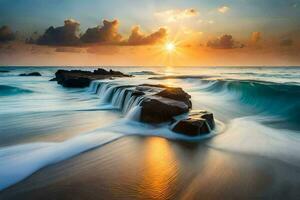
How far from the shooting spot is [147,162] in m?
5.21

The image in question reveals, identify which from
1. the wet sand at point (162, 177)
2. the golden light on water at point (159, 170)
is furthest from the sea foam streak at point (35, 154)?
the golden light on water at point (159, 170)

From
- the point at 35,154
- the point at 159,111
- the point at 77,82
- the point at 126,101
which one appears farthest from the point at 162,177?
the point at 77,82

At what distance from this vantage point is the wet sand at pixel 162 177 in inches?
153

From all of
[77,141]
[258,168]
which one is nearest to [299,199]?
[258,168]

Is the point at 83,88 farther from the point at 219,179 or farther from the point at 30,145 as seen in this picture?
the point at 219,179

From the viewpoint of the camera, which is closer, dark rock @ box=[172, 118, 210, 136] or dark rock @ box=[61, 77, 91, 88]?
dark rock @ box=[172, 118, 210, 136]

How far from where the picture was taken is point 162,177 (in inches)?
176

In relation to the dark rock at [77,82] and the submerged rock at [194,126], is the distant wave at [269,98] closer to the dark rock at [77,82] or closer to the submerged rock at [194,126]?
the submerged rock at [194,126]

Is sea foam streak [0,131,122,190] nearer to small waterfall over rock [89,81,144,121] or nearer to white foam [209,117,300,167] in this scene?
Answer: small waterfall over rock [89,81,144,121]

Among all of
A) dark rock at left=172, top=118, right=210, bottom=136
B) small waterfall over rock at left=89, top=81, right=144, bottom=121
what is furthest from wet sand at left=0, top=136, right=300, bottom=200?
small waterfall over rock at left=89, top=81, right=144, bottom=121

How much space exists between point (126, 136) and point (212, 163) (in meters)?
2.71

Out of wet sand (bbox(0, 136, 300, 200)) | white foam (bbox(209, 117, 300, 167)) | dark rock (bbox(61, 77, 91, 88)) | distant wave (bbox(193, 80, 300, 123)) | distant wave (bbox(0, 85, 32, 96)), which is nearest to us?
wet sand (bbox(0, 136, 300, 200))

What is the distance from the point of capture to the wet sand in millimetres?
3896

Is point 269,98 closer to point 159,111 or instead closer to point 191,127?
point 159,111
